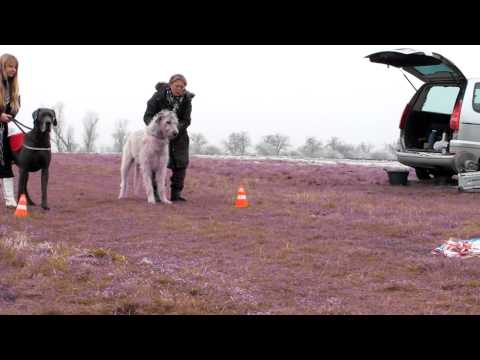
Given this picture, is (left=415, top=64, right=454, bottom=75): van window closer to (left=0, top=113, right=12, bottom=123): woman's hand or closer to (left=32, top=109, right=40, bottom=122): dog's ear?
(left=32, top=109, right=40, bottom=122): dog's ear

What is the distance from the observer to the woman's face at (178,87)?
9.28 meters

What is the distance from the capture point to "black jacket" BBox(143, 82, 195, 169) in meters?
9.54

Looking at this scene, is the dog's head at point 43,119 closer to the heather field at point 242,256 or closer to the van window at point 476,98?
the heather field at point 242,256

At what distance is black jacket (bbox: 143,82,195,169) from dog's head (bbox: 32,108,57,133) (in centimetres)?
195

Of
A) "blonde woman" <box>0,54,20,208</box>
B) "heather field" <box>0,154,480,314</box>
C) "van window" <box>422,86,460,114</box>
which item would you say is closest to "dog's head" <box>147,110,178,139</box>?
"heather field" <box>0,154,480,314</box>

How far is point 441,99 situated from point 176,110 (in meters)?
5.61

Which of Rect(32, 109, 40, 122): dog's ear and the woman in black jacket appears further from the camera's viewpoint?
the woman in black jacket

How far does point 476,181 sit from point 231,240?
19.6 ft

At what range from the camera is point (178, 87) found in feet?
30.6

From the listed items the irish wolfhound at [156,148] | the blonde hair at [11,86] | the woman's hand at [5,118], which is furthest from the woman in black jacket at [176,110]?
the woman's hand at [5,118]

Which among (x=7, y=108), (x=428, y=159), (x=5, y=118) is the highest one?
(x=7, y=108)

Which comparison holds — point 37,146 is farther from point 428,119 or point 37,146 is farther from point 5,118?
point 428,119

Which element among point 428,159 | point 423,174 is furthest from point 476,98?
point 423,174
